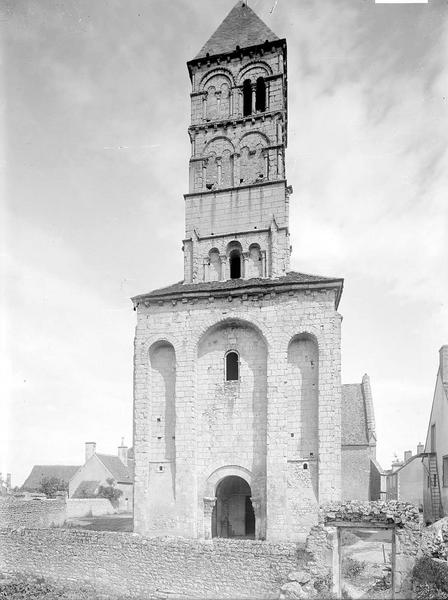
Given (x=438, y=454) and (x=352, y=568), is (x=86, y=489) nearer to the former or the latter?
(x=438, y=454)

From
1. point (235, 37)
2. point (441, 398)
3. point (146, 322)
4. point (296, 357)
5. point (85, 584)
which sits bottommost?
point (85, 584)

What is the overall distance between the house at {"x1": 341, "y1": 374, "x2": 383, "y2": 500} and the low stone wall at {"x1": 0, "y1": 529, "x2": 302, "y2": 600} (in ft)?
53.0

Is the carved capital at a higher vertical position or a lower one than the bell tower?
lower

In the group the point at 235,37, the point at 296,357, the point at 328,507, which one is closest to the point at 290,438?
the point at 296,357

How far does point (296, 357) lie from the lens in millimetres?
19969

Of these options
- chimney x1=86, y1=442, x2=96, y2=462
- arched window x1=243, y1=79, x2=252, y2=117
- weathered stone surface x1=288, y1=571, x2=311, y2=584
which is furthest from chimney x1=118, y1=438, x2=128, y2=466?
weathered stone surface x1=288, y1=571, x2=311, y2=584

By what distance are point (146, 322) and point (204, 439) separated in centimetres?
516

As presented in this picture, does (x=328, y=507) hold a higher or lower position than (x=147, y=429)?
lower

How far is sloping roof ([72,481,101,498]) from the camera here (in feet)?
146

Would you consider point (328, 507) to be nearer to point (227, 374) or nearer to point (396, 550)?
point (396, 550)

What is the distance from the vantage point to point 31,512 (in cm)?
2489

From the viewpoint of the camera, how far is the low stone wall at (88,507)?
3659 centimetres

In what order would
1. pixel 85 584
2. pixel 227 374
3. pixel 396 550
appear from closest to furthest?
pixel 396 550 → pixel 85 584 → pixel 227 374

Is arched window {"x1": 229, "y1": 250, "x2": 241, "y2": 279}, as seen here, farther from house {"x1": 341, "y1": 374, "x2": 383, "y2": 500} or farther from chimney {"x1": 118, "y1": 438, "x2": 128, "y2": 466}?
chimney {"x1": 118, "y1": 438, "x2": 128, "y2": 466}
